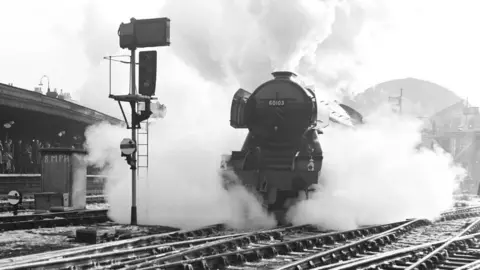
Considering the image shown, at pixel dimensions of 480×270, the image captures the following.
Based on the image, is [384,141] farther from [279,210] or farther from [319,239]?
[319,239]

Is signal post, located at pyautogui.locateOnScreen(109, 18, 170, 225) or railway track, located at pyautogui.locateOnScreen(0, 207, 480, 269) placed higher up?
signal post, located at pyautogui.locateOnScreen(109, 18, 170, 225)

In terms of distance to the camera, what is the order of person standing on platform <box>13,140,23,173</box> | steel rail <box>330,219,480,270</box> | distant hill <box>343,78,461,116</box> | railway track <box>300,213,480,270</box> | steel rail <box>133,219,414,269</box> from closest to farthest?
steel rail <box>133,219,414,269</box>, steel rail <box>330,219,480,270</box>, railway track <box>300,213,480,270</box>, person standing on platform <box>13,140,23,173</box>, distant hill <box>343,78,461,116</box>

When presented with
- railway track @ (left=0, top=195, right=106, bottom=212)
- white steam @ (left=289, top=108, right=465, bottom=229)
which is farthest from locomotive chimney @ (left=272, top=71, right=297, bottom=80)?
railway track @ (left=0, top=195, right=106, bottom=212)

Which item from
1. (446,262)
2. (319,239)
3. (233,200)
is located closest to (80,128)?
(233,200)

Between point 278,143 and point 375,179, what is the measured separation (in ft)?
9.09

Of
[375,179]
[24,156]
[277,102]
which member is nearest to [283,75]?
[277,102]

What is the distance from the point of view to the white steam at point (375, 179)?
13.7 m

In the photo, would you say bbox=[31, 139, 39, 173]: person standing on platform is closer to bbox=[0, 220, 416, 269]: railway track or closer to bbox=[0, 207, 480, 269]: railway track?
bbox=[0, 207, 480, 269]: railway track

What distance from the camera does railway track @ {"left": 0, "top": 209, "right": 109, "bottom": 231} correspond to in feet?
41.2

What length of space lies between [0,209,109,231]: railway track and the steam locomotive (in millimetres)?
3291

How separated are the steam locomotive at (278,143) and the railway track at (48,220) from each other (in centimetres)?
329

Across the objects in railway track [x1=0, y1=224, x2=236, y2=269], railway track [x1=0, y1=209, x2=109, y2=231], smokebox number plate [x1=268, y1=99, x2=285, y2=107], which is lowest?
railway track [x1=0, y1=224, x2=236, y2=269]

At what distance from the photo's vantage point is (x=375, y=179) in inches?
594

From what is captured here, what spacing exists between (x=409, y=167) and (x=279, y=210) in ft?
13.4
